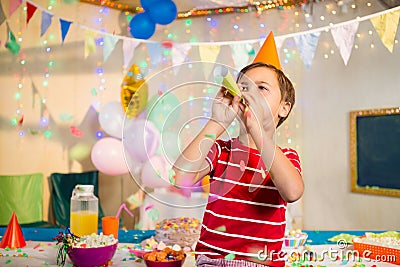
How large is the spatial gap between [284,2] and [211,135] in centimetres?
324

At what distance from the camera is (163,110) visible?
0.97 metres

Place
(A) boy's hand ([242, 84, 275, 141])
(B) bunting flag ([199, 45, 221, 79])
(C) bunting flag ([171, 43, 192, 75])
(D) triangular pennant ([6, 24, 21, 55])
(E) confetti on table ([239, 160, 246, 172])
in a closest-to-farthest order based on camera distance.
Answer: (A) boy's hand ([242, 84, 275, 141]) < (E) confetti on table ([239, 160, 246, 172]) < (B) bunting flag ([199, 45, 221, 79]) < (C) bunting flag ([171, 43, 192, 75]) < (D) triangular pennant ([6, 24, 21, 55])

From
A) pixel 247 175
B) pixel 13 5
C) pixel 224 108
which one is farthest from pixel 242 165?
pixel 13 5

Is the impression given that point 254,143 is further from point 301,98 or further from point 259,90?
point 301,98

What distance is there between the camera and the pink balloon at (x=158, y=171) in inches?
39.1

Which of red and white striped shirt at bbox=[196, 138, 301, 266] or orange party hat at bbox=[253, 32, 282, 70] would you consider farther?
orange party hat at bbox=[253, 32, 282, 70]

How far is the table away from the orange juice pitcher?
10 cm

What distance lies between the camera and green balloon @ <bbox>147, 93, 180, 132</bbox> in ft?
3.18

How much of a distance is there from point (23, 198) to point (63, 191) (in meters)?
0.31

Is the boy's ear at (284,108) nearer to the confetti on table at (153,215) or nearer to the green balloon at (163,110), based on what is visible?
the green balloon at (163,110)

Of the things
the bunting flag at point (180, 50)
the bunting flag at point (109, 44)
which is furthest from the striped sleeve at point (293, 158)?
the bunting flag at point (109, 44)

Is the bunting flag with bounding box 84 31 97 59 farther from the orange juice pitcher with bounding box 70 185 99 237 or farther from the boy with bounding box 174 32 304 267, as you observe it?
the boy with bounding box 174 32 304 267

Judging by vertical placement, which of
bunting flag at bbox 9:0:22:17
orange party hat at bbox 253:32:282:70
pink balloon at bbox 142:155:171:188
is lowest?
pink balloon at bbox 142:155:171:188

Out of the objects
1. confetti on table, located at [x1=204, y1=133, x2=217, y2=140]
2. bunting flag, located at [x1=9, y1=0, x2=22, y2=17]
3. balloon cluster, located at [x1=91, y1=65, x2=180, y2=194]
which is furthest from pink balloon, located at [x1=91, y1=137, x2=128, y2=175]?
confetti on table, located at [x1=204, y1=133, x2=217, y2=140]
